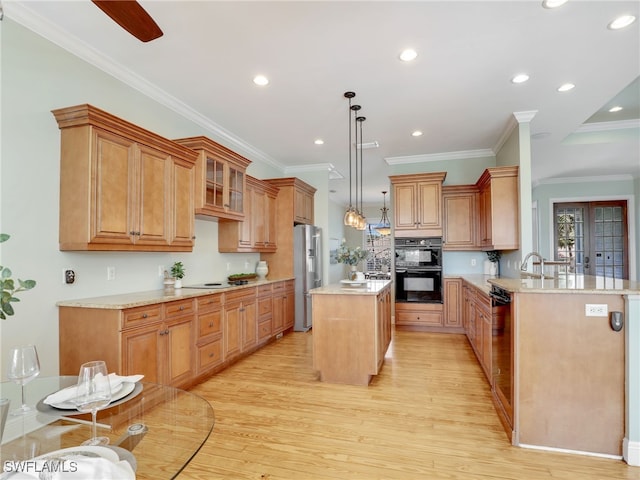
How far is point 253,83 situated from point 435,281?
3932mm

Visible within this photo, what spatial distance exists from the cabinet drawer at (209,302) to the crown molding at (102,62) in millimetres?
2106

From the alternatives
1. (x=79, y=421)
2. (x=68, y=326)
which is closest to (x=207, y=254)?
(x=68, y=326)

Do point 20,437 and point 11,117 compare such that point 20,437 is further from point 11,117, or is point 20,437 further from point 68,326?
point 11,117

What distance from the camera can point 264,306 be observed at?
4.64m

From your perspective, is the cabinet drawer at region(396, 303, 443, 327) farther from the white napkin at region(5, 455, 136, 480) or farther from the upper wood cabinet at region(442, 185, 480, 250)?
the white napkin at region(5, 455, 136, 480)

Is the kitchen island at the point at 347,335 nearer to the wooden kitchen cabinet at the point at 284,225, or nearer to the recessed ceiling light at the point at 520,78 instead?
the wooden kitchen cabinet at the point at 284,225

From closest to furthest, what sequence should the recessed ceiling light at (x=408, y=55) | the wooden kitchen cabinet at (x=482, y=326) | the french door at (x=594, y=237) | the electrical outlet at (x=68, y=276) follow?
the electrical outlet at (x=68, y=276) < the recessed ceiling light at (x=408, y=55) < the wooden kitchen cabinet at (x=482, y=326) < the french door at (x=594, y=237)

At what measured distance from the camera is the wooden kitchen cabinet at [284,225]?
18.5ft

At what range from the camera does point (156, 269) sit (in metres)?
3.48

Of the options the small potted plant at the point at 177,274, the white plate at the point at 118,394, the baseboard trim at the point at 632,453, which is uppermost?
the small potted plant at the point at 177,274

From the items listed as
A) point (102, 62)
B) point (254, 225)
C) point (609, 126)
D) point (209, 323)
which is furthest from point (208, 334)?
point (609, 126)

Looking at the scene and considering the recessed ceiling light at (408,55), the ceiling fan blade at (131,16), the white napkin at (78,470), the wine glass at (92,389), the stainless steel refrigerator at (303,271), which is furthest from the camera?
the stainless steel refrigerator at (303,271)

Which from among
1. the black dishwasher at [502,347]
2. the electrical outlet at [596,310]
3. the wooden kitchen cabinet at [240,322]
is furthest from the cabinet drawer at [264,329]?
the electrical outlet at [596,310]

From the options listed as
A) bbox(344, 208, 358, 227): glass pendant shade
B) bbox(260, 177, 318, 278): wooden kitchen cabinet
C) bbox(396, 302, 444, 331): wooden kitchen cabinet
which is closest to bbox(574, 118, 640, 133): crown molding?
bbox(396, 302, 444, 331): wooden kitchen cabinet
